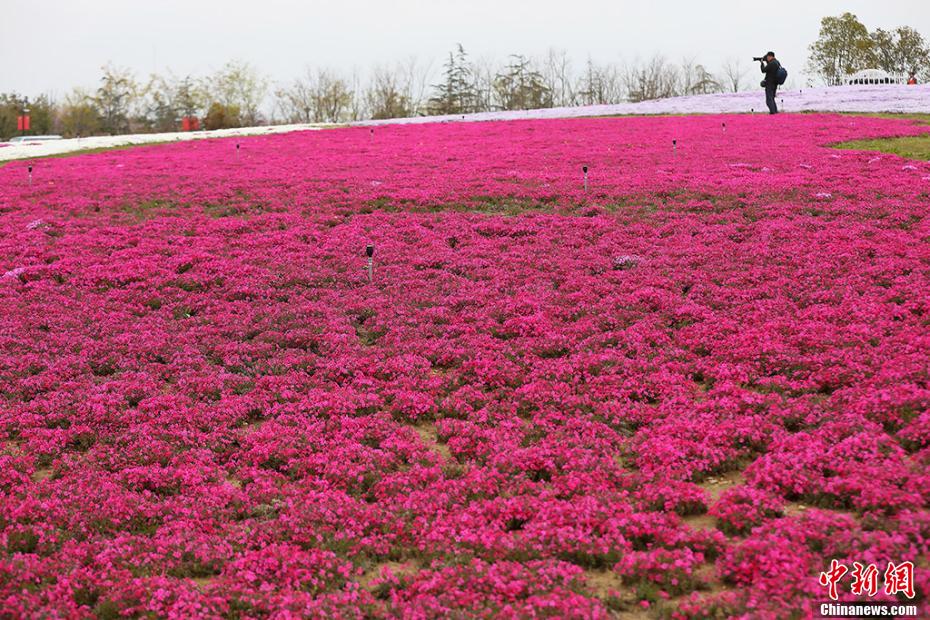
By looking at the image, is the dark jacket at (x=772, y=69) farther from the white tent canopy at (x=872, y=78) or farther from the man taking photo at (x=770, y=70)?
the white tent canopy at (x=872, y=78)

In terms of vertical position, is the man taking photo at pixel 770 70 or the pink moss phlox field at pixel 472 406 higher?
the man taking photo at pixel 770 70

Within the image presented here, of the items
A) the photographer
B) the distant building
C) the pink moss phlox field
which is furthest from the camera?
the distant building

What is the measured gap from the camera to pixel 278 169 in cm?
3278

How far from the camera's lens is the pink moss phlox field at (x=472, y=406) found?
7.14m

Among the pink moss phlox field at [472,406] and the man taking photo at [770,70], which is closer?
the pink moss phlox field at [472,406]

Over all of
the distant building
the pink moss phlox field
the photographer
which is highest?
the distant building

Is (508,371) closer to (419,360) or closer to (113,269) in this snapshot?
(419,360)

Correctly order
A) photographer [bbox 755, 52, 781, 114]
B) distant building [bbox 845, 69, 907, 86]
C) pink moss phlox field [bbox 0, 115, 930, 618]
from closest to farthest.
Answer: pink moss phlox field [bbox 0, 115, 930, 618]
photographer [bbox 755, 52, 781, 114]
distant building [bbox 845, 69, 907, 86]

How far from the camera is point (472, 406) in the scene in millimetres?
10953

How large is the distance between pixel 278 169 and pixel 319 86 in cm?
8243

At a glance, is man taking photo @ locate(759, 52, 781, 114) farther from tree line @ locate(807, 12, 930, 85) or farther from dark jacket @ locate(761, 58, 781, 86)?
tree line @ locate(807, 12, 930, 85)

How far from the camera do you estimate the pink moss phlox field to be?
714 centimetres

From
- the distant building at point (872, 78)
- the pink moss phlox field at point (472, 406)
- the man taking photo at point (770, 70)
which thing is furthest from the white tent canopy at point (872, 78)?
the pink moss phlox field at point (472, 406)

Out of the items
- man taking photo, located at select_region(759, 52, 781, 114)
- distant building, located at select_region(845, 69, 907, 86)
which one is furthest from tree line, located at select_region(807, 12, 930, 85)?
man taking photo, located at select_region(759, 52, 781, 114)
